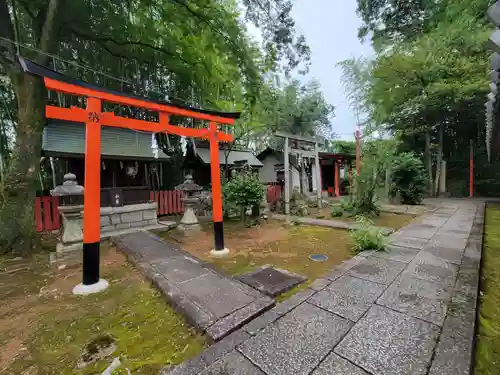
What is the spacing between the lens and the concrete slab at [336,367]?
4.67 ft

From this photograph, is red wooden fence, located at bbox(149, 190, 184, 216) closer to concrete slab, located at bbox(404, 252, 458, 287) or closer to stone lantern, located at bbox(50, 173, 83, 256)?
stone lantern, located at bbox(50, 173, 83, 256)

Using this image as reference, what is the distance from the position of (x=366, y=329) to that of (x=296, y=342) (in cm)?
65

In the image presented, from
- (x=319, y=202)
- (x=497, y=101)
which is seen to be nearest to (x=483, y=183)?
(x=319, y=202)

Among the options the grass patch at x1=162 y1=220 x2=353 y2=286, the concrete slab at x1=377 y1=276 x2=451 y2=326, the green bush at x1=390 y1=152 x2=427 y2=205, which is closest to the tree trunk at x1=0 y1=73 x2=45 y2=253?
the grass patch at x1=162 y1=220 x2=353 y2=286

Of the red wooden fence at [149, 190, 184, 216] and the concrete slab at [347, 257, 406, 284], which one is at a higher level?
the red wooden fence at [149, 190, 184, 216]

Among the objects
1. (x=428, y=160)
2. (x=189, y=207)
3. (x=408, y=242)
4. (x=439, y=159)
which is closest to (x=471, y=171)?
(x=439, y=159)

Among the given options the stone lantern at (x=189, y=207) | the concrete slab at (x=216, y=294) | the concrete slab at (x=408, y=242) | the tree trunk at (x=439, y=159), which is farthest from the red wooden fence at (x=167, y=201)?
the tree trunk at (x=439, y=159)

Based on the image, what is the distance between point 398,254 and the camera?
365 cm

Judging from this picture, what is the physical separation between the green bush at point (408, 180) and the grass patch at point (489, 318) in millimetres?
6111

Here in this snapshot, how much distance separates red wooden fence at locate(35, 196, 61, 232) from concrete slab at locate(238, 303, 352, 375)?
19.5ft

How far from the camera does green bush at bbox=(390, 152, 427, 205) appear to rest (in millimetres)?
9375

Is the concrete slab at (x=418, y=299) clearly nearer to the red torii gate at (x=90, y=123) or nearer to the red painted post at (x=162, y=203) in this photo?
the red torii gate at (x=90, y=123)

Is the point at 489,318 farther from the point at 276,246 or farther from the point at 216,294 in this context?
the point at 276,246

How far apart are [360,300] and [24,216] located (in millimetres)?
5755
